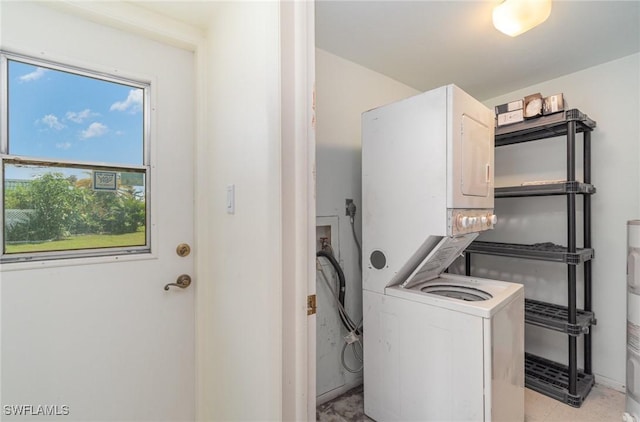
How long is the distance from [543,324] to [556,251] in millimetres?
510

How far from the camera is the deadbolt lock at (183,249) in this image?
4.94 ft

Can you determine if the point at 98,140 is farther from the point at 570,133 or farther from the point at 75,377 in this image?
the point at 570,133

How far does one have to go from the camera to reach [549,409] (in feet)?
6.12

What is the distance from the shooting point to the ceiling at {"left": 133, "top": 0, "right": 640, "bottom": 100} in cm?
151

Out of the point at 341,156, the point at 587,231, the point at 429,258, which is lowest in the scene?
the point at 429,258

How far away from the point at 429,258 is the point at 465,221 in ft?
0.96

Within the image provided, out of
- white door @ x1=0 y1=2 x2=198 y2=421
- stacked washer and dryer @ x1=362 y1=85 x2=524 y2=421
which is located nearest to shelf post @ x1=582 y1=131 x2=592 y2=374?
stacked washer and dryer @ x1=362 y1=85 x2=524 y2=421

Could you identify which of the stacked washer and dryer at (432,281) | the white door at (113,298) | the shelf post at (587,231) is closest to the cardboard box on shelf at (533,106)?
the shelf post at (587,231)

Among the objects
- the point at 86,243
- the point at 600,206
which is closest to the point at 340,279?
the point at 86,243

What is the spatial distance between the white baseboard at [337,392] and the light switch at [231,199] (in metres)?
1.46

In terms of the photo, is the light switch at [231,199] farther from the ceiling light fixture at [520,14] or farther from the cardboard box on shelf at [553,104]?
the cardboard box on shelf at [553,104]

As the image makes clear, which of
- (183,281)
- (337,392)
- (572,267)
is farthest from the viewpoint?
(337,392)

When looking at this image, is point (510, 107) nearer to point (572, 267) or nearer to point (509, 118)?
point (509, 118)

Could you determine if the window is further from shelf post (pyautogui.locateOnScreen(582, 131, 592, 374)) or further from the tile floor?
shelf post (pyautogui.locateOnScreen(582, 131, 592, 374))
